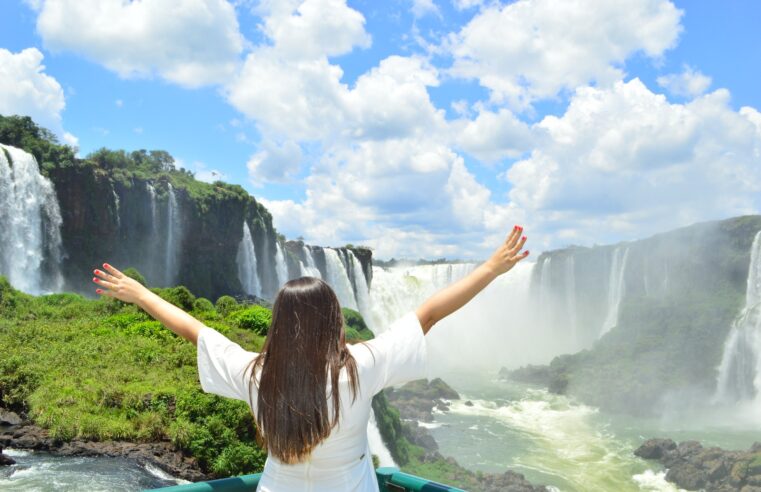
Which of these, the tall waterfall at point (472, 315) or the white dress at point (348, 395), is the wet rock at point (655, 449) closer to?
the white dress at point (348, 395)

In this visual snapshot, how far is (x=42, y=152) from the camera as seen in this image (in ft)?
110

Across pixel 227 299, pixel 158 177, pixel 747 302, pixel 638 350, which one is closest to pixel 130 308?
pixel 227 299

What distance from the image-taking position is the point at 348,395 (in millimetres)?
Result: 2062

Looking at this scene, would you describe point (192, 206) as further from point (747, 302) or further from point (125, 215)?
point (747, 302)

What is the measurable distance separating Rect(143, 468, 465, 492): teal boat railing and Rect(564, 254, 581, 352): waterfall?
51135 mm

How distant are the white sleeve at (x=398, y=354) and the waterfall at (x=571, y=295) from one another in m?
51.6

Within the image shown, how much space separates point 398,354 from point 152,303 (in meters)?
1.08

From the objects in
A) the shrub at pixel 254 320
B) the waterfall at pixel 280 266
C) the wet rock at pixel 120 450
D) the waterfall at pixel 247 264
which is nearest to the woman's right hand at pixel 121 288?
the wet rock at pixel 120 450

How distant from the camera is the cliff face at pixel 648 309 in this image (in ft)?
118

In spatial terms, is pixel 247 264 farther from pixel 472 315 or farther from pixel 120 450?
pixel 120 450

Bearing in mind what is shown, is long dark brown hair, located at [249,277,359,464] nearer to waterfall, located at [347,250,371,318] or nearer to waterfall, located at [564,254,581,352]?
waterfall, located at [564,254,581,352]

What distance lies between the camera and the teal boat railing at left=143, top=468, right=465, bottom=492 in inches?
93.2

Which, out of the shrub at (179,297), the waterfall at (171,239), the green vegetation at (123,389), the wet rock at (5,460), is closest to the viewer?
the wet rock at (5,460)

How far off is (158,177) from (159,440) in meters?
37.2
